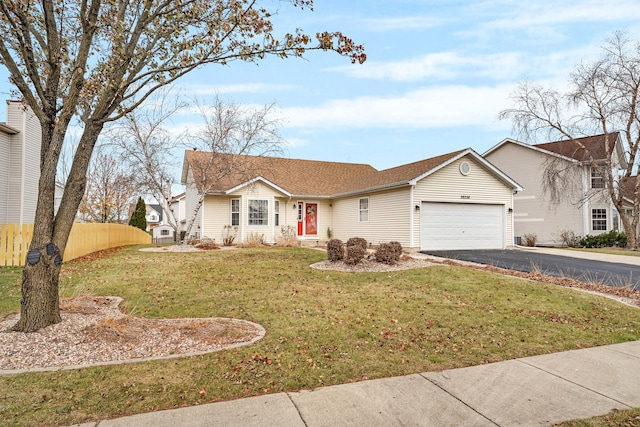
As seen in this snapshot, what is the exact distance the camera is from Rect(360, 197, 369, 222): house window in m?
19.5

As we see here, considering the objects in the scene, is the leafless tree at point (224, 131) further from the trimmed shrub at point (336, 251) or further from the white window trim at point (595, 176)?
the white window trim at point (595, 176)

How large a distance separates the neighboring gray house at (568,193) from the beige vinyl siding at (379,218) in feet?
41.1

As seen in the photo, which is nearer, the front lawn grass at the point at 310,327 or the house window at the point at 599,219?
the front lawn grass at the point at 310,327

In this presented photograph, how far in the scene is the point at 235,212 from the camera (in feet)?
66.8

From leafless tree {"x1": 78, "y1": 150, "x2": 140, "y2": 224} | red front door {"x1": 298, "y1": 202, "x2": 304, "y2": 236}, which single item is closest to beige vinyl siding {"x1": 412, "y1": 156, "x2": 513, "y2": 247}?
red front door {"x1": 298, "y1": 202, "x2": 304, "y2": 236}

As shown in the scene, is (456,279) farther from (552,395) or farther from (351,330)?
(552,395)

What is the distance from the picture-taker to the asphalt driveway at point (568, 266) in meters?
10.3

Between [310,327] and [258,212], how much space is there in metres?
15.0

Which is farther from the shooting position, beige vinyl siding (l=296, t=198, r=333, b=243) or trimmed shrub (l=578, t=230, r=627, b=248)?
beige vinyl siding (l=296, t=198, r=333, b=243)

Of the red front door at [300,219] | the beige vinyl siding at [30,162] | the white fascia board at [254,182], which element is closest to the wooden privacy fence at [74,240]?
the beige vinyl siding at [30,162]

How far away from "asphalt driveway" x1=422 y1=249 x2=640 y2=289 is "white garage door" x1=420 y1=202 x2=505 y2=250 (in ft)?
3.30

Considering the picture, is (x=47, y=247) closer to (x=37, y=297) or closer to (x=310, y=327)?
(x=37, y=297)

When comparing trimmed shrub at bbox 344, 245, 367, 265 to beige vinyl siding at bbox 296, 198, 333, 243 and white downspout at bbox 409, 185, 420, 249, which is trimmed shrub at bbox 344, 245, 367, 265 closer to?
white downspout at bbox 409, 185, 420, 249

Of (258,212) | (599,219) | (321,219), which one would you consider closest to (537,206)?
(599,219)
